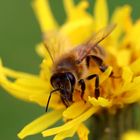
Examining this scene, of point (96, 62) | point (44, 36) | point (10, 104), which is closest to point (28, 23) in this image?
point (10, 104)

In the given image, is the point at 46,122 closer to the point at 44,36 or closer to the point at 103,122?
the point at 103,122

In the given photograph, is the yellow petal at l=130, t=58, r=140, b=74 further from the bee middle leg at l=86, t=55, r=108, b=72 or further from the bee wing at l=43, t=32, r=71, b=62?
the bee wing at l=43, t=32, r=71, b=62

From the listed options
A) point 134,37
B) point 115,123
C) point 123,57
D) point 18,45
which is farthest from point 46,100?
point 18,45

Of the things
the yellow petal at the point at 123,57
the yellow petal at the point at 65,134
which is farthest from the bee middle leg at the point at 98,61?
the yellow petal at the point at 65,134

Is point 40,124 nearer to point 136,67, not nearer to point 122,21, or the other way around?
point 136,67

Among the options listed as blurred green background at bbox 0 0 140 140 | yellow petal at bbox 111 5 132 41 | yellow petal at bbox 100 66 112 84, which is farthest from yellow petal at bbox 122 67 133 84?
blurred green background at bbox 0 0 140 140

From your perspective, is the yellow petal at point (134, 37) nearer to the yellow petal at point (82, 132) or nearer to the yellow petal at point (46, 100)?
the yellow petal at point (46, 100)
